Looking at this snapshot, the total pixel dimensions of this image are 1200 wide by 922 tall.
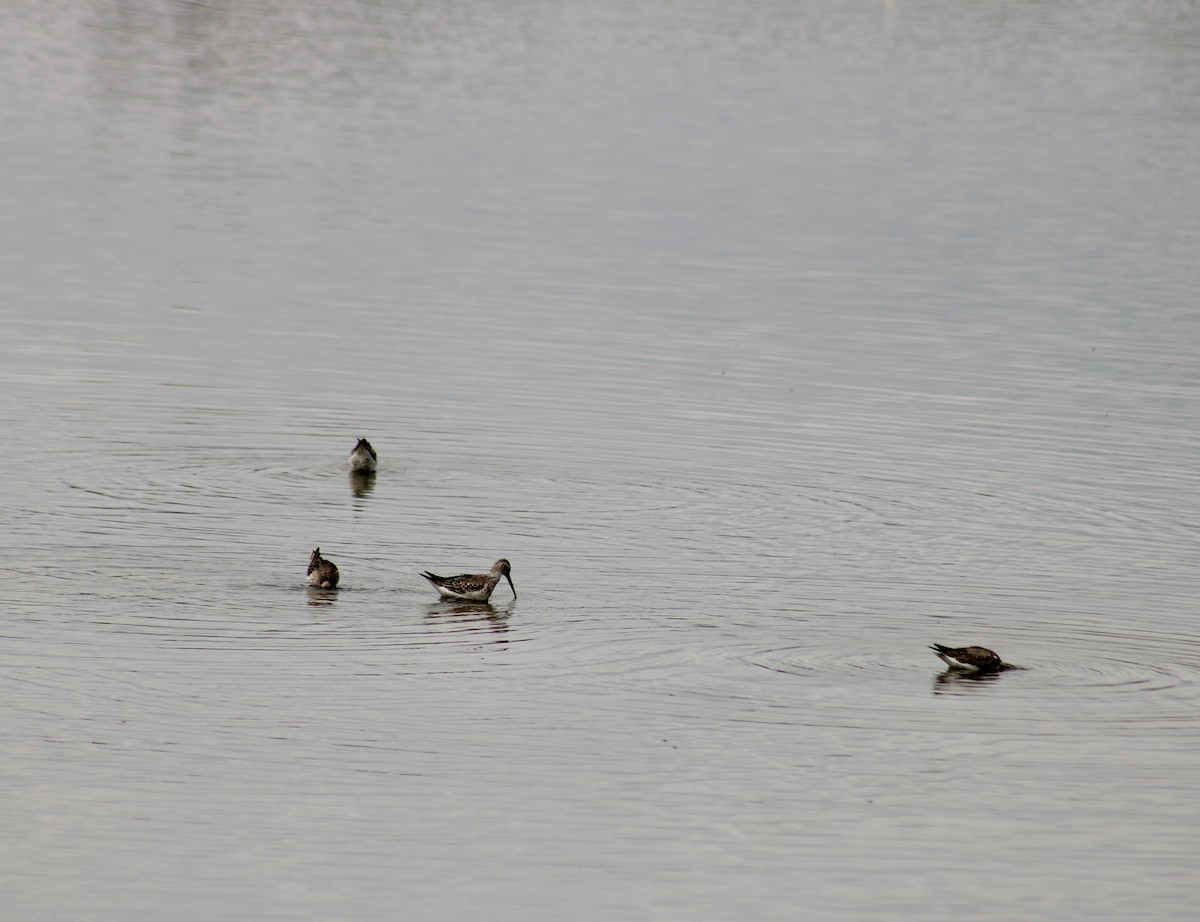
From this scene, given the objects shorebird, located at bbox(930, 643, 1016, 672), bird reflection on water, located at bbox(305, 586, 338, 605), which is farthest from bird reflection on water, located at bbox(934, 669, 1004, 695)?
bird reflection on water, located at bbox(305, 586, 338, 605)

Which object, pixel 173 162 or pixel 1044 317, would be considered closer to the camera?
pixel 1044 317

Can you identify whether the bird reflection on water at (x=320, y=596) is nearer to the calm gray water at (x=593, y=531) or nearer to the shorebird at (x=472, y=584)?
the calm gray water at (x=593, y=531)

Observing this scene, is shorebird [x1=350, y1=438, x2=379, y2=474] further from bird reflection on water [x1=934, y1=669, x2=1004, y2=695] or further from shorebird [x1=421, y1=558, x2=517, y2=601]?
bird reflection on water [x1=934, y1=669, x2=1004, y2=695]

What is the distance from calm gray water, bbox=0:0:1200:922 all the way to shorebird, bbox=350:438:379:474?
0.19m

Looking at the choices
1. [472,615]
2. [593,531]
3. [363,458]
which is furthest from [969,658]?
[363,458]

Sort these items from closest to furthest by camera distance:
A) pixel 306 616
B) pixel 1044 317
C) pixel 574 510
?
pixel 306 616 < pixel 574 510 < pixel 1044 317

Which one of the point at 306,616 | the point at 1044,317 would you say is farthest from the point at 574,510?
the point at 1044,317

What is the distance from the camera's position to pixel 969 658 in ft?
52.0

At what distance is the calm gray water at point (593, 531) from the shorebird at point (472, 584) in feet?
0.73

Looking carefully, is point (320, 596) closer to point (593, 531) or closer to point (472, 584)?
point (472, 584)

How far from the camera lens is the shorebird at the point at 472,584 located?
678 inches

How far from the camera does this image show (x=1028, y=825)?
43.7ft

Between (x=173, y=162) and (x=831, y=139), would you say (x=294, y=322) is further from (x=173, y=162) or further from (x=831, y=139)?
(x=831, y=139)

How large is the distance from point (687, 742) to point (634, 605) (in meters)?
3.42
